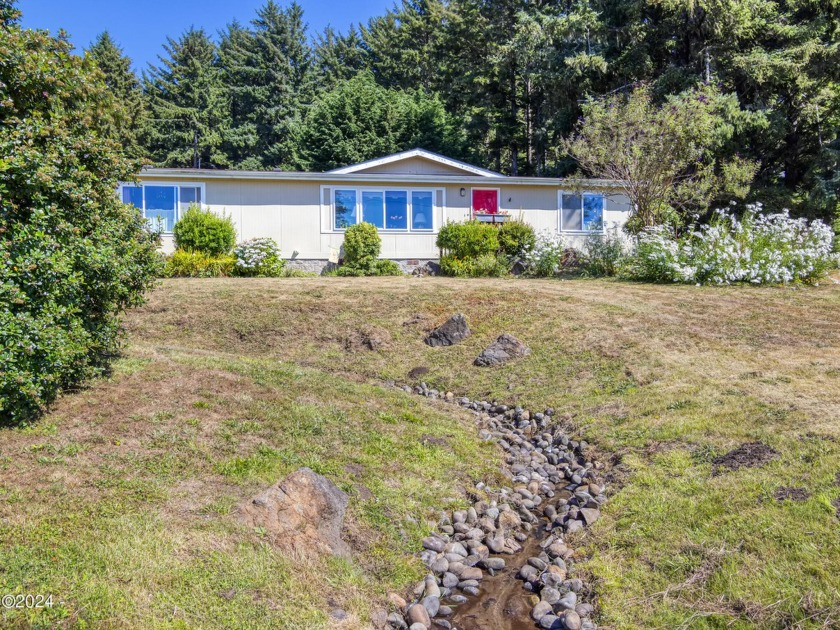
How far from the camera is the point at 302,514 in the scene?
182 inches

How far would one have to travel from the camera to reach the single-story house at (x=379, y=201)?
17016mm

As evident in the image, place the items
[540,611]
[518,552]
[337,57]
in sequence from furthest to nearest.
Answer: [337,57], [518,552], [540,611]

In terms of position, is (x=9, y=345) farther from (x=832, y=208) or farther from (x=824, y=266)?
(x=832, y=208)

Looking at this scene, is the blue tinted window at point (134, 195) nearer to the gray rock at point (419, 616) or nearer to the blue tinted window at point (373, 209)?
the blue tinted window at point (373, 209)

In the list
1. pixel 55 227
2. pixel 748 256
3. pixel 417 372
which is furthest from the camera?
pixel 748 256

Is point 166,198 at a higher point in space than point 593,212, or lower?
higher

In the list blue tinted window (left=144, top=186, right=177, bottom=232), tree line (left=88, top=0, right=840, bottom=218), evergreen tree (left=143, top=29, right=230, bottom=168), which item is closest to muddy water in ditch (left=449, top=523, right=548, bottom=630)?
tree line (left=88, top=0, right=840, bottom=218)

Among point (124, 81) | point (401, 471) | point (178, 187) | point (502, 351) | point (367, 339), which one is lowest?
point (401, 471)

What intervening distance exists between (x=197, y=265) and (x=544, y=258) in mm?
8918

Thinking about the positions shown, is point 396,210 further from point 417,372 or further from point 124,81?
point 124,81

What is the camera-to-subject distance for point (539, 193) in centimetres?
1903

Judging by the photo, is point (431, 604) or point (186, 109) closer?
point (431, 604)

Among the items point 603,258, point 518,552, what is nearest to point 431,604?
point 518,552

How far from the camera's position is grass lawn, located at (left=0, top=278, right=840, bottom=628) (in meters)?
3.73
